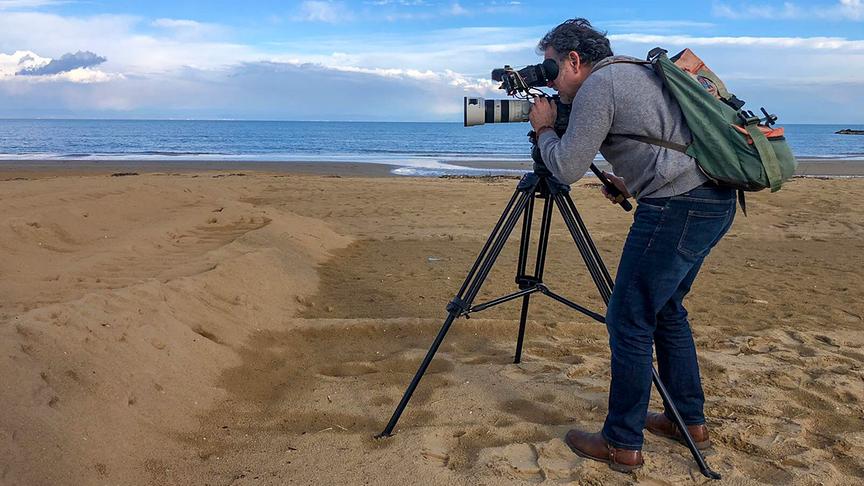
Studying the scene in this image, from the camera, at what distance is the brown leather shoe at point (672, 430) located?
120 inches

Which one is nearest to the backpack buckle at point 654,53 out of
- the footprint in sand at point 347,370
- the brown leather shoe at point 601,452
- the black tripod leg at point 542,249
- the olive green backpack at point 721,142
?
the olive green backpack at point 721,142

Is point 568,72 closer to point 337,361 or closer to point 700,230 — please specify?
point 700,230

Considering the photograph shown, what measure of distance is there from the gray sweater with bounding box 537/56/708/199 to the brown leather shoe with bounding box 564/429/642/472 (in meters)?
1.09

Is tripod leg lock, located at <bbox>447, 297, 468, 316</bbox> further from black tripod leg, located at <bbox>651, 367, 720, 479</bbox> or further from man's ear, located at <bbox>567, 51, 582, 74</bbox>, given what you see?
man's ear, located at <bbox>567, 51, 582, 74</bbox>

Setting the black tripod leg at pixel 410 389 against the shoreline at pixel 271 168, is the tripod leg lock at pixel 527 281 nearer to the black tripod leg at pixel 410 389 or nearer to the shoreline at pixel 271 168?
the black tripod leg at pixel 410 389

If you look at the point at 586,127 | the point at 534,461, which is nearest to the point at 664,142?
the point at 586,127

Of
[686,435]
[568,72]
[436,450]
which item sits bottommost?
[436,450]

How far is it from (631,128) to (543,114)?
408 millimetres

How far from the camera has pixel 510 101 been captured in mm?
2947

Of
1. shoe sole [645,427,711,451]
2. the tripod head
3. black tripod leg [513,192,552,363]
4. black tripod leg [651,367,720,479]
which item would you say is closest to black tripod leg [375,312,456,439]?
black tripod leg [513,192,552,363]

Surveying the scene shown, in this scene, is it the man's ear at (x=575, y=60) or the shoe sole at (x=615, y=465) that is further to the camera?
the shoe sole at (x=615, y=465)

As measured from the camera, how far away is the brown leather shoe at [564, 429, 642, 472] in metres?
2.79

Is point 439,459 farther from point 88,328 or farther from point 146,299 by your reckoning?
point 146,299

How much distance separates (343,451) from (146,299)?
6.65ft
